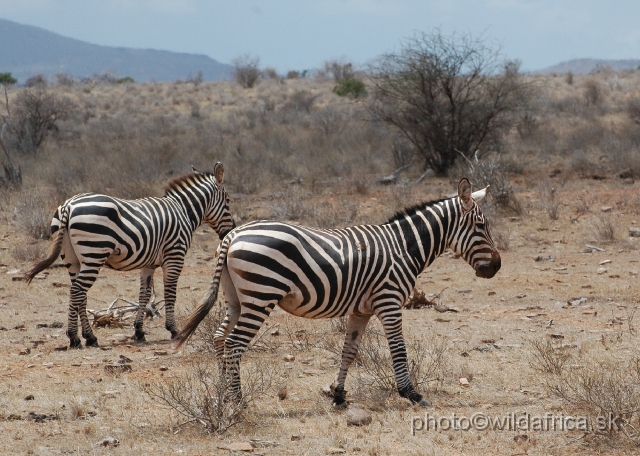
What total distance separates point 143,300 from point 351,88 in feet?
108

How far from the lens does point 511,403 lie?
21.2ft

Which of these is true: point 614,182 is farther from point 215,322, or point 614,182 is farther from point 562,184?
point 215,322

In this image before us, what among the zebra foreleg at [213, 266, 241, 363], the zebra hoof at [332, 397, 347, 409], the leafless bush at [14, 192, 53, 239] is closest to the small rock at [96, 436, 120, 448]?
the zebra foreleg at [213, 266, 241, 363]

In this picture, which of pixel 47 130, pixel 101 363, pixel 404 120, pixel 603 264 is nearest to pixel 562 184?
pixel 404 120

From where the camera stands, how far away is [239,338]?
5.95m

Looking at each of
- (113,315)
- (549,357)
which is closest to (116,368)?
(113,315)

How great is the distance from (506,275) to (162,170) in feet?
42.3

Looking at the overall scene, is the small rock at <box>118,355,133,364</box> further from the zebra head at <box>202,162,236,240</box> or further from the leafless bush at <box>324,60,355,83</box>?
the leafless bush at <box>324,60,355,83</box>

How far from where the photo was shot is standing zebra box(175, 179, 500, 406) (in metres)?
5.88

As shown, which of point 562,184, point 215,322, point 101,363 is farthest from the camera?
point 562,184

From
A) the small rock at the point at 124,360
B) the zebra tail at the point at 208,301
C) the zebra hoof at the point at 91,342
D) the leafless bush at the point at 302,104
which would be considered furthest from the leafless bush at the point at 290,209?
the leafless bush at the point at 302,104

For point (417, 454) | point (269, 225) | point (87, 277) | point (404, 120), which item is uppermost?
point (404, 120)

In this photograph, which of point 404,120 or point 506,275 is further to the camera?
point 404,120

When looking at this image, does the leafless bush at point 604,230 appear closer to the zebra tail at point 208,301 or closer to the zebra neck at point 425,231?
the zebra neck at point 425,231
